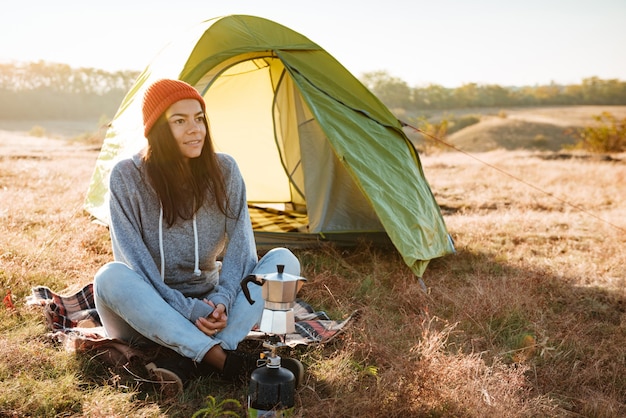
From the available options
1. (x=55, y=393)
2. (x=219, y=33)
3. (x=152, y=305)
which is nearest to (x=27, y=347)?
(x=55, y=393)

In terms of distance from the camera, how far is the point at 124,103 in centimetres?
503

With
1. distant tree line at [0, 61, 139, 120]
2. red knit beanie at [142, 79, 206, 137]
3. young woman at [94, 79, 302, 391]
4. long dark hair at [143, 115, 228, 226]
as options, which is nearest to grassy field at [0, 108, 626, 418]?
young woman at [94, 79, 302, 391]

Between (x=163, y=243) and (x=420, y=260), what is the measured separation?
73.0 inches

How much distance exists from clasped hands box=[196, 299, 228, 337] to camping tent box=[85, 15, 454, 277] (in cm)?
167

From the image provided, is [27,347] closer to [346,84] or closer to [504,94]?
[346,84]

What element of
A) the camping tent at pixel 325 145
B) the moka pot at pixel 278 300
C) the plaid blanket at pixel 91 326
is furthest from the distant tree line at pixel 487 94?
the moka pot at pixel 278 300

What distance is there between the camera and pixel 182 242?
8.64 ft

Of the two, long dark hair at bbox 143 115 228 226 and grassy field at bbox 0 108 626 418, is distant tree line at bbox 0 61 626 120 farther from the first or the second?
long dark hair at bbox 143 115 228 226

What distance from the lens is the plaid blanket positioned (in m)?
2.55

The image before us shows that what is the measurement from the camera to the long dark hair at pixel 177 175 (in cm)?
255

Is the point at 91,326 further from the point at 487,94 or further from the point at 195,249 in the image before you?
the point at 487,94

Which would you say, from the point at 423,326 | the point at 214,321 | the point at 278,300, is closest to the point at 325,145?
the point at 423,326

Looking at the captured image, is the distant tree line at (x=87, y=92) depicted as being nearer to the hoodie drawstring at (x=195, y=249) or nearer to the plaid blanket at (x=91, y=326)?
the plaid blanket at (x=91, y=326)

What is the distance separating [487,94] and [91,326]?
76.7 ft
